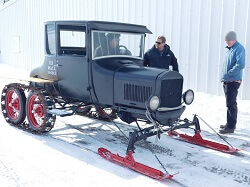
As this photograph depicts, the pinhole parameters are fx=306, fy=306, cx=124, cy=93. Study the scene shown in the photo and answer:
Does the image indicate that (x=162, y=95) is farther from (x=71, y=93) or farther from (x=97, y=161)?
(x=71, y=93)

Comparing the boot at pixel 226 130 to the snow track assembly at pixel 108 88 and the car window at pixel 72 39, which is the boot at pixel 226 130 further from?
the car window at pixel 72 39

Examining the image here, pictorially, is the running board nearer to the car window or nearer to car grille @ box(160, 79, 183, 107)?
the car window

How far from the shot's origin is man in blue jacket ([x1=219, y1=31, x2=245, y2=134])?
562 cm

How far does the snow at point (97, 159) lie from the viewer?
12.6 ft

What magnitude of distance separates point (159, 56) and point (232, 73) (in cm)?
143

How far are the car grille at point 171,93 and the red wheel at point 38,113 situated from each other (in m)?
2.14

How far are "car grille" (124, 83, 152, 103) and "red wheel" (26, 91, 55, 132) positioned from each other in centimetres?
161

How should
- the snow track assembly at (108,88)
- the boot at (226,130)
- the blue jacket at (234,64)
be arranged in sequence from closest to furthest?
the snow track assembly at (108,88), the blue jacket at (234,64), the boot at (226,130)

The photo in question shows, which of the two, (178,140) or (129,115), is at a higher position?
(129,115)

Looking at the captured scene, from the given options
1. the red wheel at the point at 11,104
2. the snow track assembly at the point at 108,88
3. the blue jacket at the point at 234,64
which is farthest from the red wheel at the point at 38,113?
the blue jacket at the point at 234,64

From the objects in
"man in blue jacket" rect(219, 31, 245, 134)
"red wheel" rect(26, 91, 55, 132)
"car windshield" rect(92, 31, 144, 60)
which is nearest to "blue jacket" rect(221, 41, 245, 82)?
"man in blue jacket" rect(219, 31, 245, 134)

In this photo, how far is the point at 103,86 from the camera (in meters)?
5.06

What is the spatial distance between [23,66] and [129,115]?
51.0 feet

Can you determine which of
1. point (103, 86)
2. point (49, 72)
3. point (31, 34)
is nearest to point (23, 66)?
point (31, 34)
